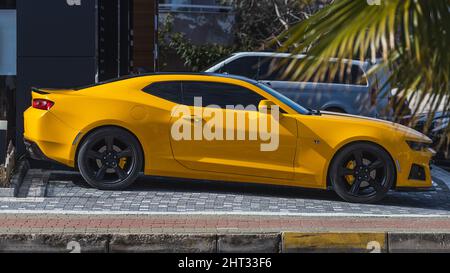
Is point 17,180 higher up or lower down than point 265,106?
lower down

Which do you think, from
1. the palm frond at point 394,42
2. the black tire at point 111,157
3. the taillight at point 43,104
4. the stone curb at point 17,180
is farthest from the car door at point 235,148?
the palm frond at point 394,42

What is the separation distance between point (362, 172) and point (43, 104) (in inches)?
149

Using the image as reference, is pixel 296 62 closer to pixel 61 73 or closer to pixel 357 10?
pixel 357 10

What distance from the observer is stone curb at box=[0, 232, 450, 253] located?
6.87 m

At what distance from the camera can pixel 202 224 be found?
7.55m

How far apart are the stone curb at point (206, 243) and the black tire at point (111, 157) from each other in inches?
93.6

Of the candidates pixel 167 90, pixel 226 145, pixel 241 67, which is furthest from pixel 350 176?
pixel 241 67

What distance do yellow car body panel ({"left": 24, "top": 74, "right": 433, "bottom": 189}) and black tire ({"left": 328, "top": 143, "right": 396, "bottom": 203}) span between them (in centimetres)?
8

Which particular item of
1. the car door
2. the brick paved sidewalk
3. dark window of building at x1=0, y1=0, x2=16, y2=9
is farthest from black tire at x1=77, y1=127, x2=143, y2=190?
dark window of building at x1=0, y1=0, x2=16, y2=9

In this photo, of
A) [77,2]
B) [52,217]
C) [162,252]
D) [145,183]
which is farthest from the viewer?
[77,2]

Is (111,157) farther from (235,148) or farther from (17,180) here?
(235,148)

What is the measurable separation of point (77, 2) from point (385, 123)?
4414mm

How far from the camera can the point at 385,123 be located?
30.8 ft
